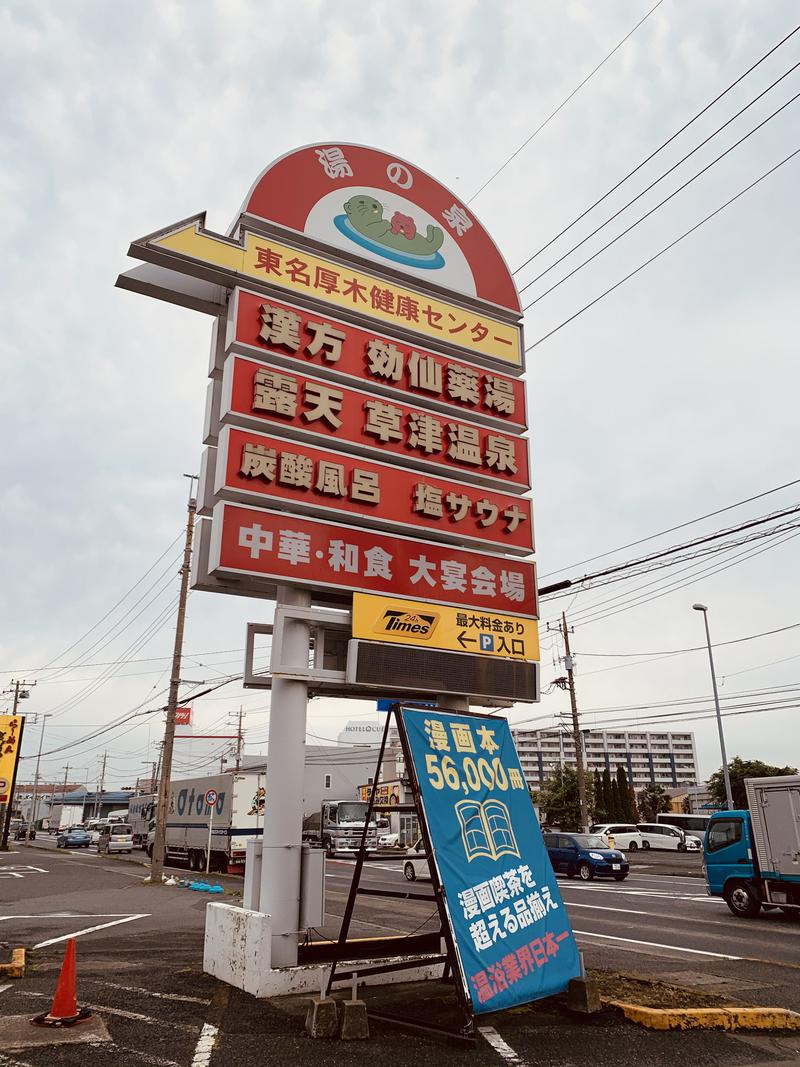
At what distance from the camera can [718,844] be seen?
1811cm

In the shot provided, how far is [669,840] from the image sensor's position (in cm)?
4906

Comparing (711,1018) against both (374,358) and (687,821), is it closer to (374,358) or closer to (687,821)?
(374,358)

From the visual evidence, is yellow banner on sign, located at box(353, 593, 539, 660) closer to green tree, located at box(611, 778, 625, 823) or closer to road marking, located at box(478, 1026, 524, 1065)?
road marking, located at box(478, 1026, 524, 1065)

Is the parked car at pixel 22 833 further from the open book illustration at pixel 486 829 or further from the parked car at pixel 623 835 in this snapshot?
the open book illustration at pixel 486 829

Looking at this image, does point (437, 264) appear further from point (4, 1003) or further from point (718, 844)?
point (718, 844)

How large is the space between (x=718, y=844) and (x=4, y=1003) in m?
15.7

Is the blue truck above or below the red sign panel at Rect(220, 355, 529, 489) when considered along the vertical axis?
below

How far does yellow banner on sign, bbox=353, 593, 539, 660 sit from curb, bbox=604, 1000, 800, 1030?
Result: 4149 millimetres

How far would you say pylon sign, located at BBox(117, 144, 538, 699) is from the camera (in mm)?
9391

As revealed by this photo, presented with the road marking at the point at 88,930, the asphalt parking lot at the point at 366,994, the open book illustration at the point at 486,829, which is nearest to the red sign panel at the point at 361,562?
the open book illustration at the point at 486,829

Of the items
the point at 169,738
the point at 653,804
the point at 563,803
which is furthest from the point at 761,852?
the point at 653,804

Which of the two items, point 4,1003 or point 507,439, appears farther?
point 507,439

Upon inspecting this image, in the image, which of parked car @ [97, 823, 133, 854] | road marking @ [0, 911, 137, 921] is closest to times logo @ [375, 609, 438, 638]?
road marking @ [0, 911, 137, 921]

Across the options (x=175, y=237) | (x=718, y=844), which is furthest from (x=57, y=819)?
(x=175, y=237)
